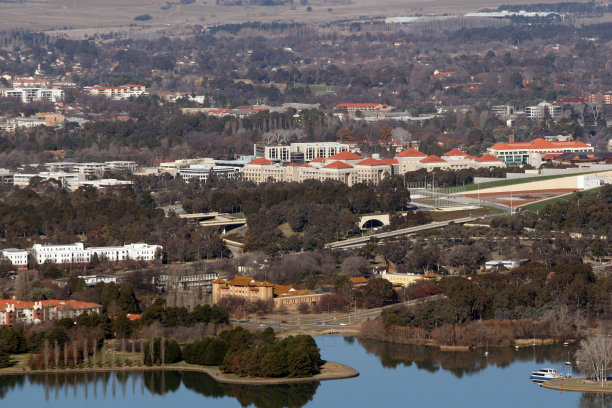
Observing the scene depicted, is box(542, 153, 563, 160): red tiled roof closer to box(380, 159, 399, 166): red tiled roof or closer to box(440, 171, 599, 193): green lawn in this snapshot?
box(380, 159, 399, 166): red tiled roof

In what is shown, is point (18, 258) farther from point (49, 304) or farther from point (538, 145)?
point (538, 145)

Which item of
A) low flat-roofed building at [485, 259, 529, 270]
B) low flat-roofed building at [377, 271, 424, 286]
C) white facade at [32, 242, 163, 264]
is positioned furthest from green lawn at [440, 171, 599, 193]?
low flat-roofed building at [377, 271, 424, 286]

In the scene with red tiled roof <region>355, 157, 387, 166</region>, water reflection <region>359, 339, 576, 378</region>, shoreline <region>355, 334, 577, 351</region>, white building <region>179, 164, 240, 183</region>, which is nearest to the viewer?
water reflection <region>359, 339, 576, 378</region>

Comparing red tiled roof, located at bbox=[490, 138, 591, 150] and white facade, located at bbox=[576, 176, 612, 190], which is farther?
red tiled roof, located at bbox=[490, 138, 591, 150]

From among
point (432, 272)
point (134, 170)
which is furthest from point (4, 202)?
point (432, 272)

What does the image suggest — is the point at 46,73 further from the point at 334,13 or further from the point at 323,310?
the point at 323,310

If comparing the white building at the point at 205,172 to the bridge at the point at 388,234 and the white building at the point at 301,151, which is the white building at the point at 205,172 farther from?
the bridge at the point at 388,234
